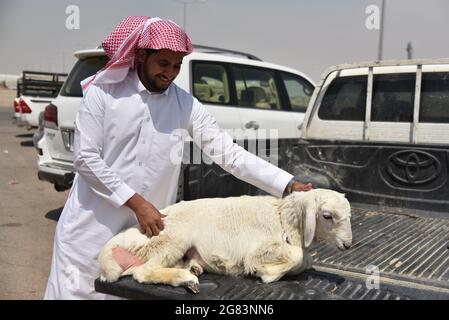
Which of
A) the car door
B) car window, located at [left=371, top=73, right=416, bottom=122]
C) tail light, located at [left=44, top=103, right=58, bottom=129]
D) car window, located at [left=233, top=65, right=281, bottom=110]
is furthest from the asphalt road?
the car door

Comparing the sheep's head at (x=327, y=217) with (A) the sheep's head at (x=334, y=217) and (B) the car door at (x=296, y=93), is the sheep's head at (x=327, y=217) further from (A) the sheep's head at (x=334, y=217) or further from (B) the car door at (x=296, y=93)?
(B) the car door at (x=296, y=93)

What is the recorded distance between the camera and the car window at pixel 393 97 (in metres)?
4.43

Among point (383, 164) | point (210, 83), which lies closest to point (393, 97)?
point (383, 164)

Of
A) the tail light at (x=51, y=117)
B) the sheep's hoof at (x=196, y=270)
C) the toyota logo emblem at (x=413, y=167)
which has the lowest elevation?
the sheep's hoof at (x=196, y=270)

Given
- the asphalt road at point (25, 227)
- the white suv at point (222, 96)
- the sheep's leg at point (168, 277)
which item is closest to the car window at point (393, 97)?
the white suv at point (222, 96)

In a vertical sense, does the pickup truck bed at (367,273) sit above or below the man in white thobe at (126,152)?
below

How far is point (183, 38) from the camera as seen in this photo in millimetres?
2092

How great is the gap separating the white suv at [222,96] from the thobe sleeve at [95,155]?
7.97 feet

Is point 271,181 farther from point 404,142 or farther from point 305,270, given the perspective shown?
point 404,142

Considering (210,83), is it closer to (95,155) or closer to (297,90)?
(297,90)

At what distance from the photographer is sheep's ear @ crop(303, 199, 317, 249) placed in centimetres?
207
